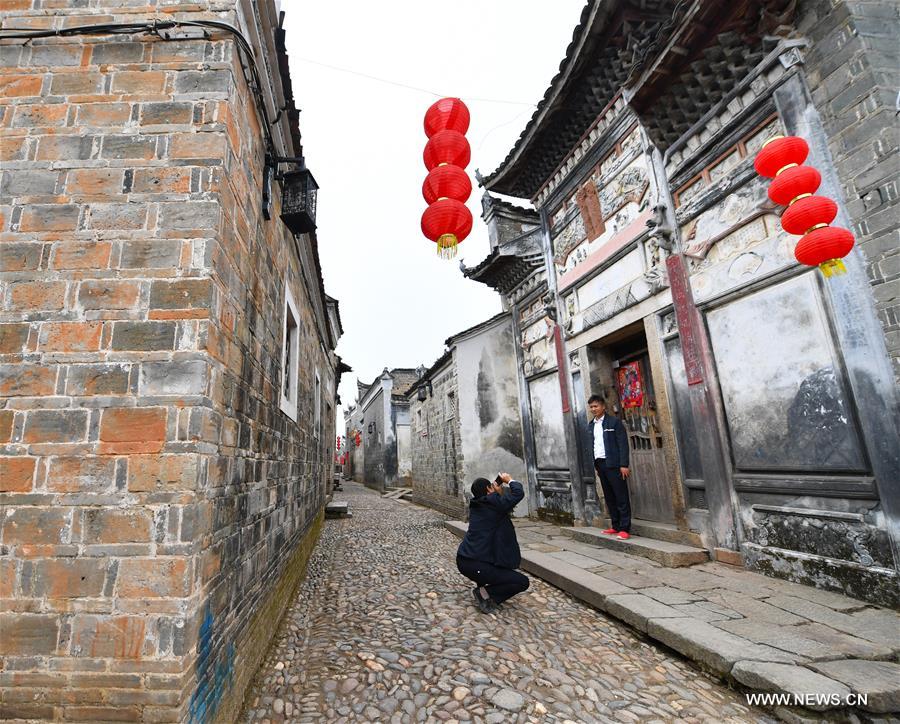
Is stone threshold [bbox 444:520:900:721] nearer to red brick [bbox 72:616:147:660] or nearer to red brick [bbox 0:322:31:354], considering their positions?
red brick [bbox 72:616:147:660]

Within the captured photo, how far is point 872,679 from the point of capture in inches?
92.0

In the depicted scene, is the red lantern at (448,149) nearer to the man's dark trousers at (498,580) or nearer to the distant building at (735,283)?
the distant building at (735,283)

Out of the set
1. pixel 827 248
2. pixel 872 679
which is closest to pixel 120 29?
pixel 827 248

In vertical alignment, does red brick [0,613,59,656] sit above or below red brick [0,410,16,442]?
below

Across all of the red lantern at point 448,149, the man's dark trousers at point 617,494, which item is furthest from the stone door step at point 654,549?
the red lantern at point 448,149

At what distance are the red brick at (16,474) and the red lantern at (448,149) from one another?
3522mm

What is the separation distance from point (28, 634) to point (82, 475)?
28.0 inches

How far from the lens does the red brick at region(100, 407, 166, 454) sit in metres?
2.18

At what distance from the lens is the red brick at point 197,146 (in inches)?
99.8

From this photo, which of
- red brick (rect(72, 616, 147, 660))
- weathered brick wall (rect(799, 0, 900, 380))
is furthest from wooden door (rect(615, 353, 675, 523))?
red brick (rect(72, 616, 147, 660))

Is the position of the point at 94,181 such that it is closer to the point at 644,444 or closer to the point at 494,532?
the point at 494,532

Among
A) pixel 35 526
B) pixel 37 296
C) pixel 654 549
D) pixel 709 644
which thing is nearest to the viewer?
pixel 35 526

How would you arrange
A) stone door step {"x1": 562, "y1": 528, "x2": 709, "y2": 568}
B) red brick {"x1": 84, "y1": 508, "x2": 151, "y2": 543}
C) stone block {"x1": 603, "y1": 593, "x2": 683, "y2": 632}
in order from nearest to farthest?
red brick {"x1": 84, "y1": 508, "x2": 151, "y2": 543} < stone block {"x1": 603, "y1": 593, "x2": 683, "y2": 632} < stone door step {"x1": 562, "y1": 528, "x2": 709, "y2": 568}

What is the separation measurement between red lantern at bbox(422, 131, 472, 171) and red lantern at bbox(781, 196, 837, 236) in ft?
8.71
